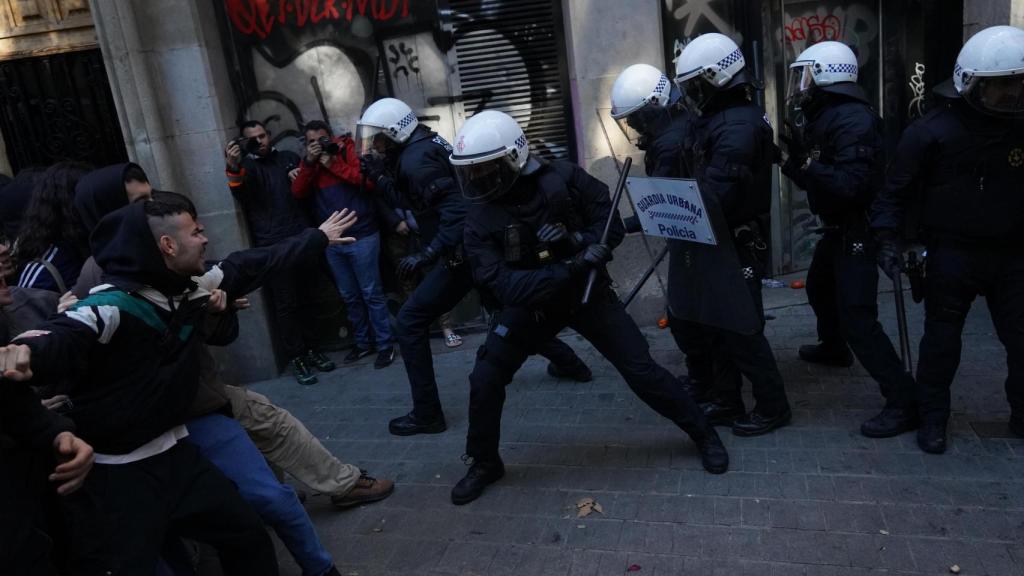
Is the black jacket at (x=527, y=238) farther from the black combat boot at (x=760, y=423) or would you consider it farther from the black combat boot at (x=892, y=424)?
the black combat boot at (x=892, y=424)

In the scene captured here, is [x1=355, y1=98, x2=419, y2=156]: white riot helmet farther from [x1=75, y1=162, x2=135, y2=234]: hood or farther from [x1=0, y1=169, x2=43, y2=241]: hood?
[x1=0, y1=169, x2=43, y2=241]: hood

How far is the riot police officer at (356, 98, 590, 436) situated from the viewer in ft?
16.4

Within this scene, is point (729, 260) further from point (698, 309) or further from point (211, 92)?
point (211, 92)

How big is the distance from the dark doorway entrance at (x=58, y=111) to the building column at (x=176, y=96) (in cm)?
81

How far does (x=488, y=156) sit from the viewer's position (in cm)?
376

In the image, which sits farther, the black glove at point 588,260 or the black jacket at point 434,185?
the black jacket at point 434,185

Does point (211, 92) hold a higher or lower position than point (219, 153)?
higher

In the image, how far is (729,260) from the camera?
165 inches

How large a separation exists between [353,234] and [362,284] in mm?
405

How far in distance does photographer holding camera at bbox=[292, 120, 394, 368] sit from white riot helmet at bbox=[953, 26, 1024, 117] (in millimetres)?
4161

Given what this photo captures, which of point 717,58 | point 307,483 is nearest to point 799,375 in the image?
point 717,58

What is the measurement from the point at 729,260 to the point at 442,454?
1.97 meters

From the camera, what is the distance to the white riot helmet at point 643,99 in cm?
484

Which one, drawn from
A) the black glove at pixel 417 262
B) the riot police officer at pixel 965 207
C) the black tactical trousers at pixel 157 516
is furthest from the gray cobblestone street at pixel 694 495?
the black glove at pixel 417 262
